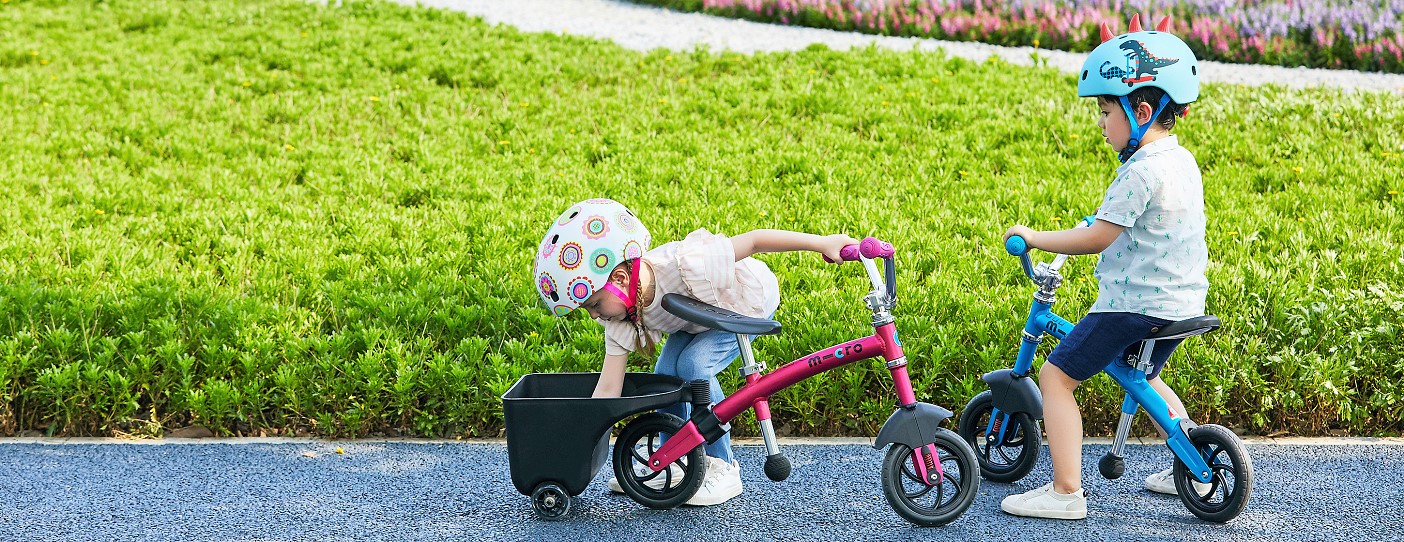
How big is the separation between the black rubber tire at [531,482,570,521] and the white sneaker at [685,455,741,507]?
1.34 ft

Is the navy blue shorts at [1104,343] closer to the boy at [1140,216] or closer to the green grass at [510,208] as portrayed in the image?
the boy at [1140,216]

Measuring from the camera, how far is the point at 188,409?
4.79m

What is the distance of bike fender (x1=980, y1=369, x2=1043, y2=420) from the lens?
3750mm

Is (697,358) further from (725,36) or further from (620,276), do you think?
(725,36)

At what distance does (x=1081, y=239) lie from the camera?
10.9 feet

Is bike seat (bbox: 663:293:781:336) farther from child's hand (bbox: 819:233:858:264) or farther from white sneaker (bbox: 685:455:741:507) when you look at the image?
white sneaker (bbox: 685:455:741:507)

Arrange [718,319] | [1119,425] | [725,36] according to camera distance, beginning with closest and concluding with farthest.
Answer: [718,319] < [1119,425] < [725,36]

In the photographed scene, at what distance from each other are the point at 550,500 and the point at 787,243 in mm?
1100

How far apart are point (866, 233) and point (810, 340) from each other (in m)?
1.48

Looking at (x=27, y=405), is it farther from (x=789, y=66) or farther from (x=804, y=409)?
(x=789, y=66)

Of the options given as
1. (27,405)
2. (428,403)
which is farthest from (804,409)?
(27,405)

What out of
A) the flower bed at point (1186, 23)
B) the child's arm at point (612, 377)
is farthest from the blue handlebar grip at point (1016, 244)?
the flower bed at point (1186, 23)

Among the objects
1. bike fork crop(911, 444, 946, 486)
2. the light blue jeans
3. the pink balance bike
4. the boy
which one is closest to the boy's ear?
the boy

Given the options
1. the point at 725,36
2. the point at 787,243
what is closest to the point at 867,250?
the point at 787,243
